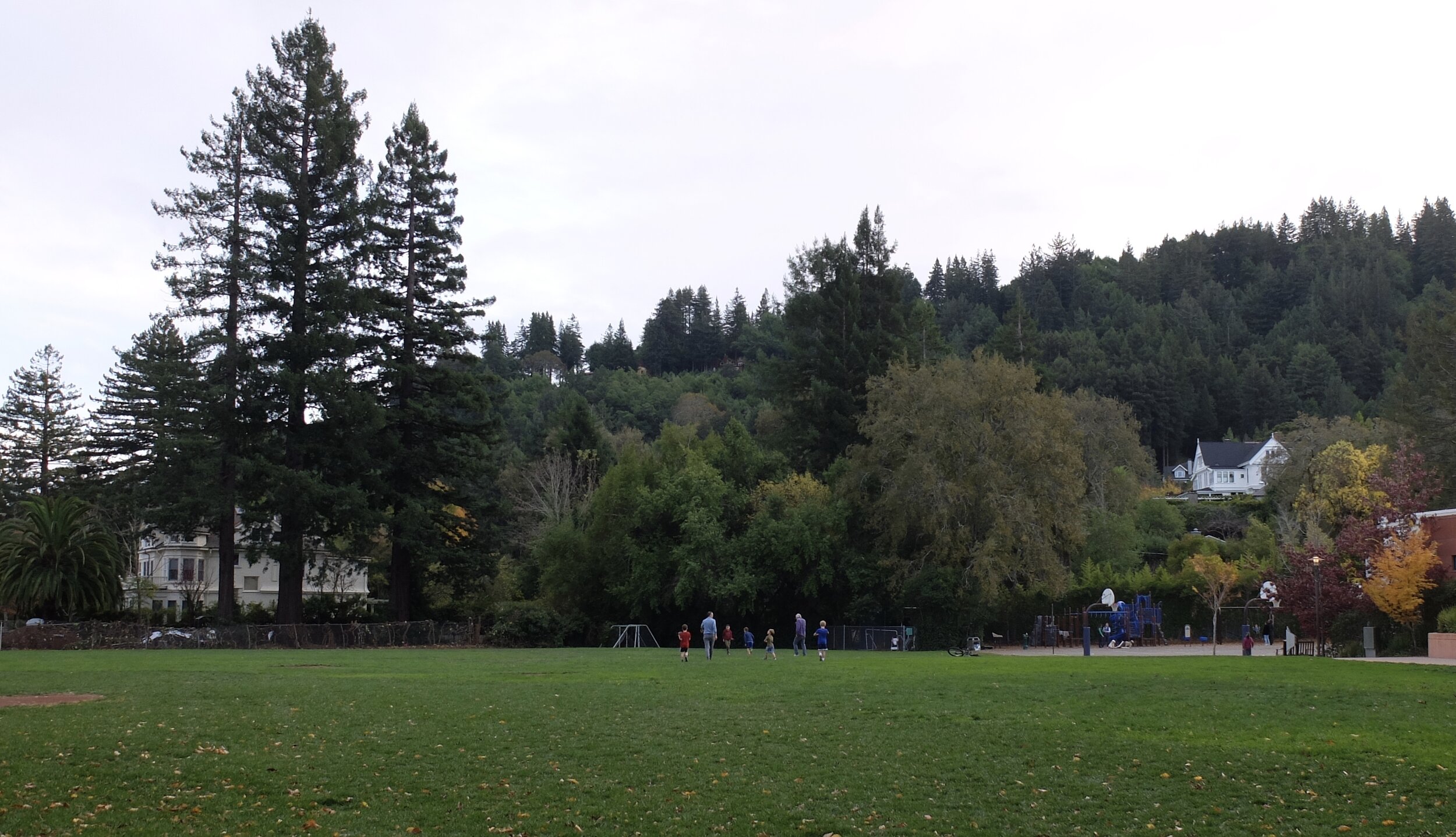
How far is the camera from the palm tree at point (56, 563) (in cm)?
5288

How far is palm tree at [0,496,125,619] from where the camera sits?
52.9 meters

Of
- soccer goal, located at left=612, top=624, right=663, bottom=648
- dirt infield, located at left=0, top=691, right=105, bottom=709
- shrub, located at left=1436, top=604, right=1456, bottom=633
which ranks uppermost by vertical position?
shrub, located at left=1436, top=604, right=1456, bottom=633

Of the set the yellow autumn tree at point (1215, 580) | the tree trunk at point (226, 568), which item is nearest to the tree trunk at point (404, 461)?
the tree trunk at point (226, 568)

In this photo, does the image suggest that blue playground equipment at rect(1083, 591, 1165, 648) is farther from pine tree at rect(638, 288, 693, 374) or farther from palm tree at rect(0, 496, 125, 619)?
pine tree at rect(638, 288, 693, 374)

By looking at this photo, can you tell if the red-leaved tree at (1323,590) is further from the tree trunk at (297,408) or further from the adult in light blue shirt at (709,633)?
the tree trunk at (297,408)

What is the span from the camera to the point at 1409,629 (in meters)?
40.1

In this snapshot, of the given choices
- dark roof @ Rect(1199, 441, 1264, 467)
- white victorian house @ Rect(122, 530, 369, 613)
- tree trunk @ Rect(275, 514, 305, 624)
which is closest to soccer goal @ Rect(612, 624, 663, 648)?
tree trunk @ Rect(275, 514, 305, 624)

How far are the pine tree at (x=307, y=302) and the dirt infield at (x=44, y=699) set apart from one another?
99.4ft

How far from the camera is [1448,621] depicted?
3709 centimetres

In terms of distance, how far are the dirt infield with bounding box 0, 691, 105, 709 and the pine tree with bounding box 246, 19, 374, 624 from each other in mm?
30291

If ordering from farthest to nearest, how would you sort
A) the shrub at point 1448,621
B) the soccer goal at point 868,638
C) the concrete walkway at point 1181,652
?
1. the soccer goal at point 868,638
2. the shrub at point 1448,621
3. the concrete walkway at point 1181,652

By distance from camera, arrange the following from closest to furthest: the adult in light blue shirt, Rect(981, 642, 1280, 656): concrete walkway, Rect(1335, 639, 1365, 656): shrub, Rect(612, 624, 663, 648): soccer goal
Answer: the adult in light blue shirt, Rect(1335, 639, 1365, 656): shrub, Rect(981, 642, 1280, 656): concrete walkway, Rect(612, 624, 663, 648): soccer goal

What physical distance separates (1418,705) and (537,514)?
2752 inches

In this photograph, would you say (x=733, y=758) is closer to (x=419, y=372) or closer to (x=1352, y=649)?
(x=1352, y=649)
